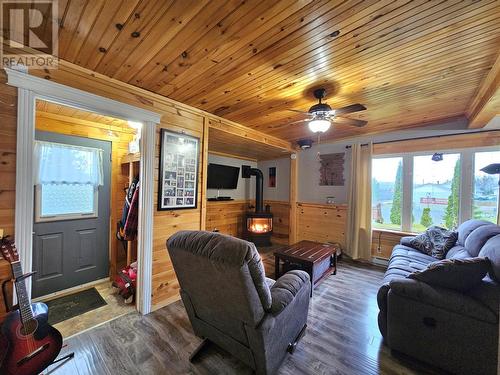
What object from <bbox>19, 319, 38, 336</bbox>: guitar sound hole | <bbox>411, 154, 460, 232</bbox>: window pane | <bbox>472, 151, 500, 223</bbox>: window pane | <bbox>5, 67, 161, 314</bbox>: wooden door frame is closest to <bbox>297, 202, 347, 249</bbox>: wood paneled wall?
<bbox>411, 154, 460, 232</bbox>: window pane

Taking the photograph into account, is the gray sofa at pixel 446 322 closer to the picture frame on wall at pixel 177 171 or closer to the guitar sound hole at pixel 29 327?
the picture frame on wall at pixel 177 171

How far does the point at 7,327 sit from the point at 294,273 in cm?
203

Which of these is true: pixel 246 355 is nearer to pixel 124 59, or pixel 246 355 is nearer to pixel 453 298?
pixel 453 298

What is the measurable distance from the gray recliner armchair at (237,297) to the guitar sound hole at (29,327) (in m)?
0.97

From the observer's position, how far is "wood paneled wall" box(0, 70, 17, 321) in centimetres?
150

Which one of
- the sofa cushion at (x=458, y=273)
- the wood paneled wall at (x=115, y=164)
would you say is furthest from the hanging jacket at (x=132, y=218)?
the sofa cushion at (x=458, y=273)

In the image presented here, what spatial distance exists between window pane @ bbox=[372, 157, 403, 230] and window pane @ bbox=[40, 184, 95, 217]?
491cm

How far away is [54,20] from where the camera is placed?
1.32 m

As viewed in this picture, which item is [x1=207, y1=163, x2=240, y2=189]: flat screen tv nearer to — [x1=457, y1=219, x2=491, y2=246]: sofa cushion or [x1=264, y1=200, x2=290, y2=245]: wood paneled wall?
[x1=264, y1=200, x2=290, y2=245]: wood paneled wall

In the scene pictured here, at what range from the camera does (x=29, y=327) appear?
1370 millimetres

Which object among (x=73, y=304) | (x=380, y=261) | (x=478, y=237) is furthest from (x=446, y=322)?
(x=73, y=304)

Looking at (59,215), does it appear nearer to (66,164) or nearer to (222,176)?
(66,164)

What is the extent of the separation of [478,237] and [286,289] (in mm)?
2317

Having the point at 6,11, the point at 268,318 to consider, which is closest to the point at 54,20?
the point at 6,11
